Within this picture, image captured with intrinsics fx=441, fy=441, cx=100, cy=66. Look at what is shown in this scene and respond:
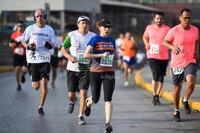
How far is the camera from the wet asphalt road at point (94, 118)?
23.7 ft

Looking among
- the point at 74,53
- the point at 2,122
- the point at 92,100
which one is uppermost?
the point at 74,53

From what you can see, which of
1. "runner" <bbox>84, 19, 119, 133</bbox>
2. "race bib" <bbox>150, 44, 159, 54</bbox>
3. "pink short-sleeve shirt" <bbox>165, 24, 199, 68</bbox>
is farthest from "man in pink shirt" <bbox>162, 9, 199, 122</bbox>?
"race bib" <bbox>150, 44, 159, 54</bbox>

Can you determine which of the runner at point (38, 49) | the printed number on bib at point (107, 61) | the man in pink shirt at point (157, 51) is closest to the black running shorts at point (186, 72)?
the printed number on bib at point (107, 61)

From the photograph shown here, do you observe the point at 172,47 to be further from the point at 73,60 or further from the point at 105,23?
the point at 73,60

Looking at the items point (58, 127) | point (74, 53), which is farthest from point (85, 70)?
point (58, 127)

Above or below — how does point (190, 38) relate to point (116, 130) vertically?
above

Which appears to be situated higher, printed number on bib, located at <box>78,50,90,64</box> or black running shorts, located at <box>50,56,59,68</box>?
printed number on bib, located at <box>78,50,90,64</box>

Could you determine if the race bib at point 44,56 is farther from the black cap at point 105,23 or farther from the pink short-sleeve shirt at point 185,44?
the pink short-sleeve shirt at point 185,44

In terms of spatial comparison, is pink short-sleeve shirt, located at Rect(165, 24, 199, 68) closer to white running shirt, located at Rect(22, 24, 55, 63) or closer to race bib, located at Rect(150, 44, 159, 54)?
race bib, located at Rect(150, 44, 159, 54)

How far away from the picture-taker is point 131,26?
44219mm

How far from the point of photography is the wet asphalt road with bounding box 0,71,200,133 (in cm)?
723

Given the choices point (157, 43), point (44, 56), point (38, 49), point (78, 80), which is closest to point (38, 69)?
point (44, 56)

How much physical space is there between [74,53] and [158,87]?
322cm

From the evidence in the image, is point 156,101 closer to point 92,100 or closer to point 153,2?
point 92,100
